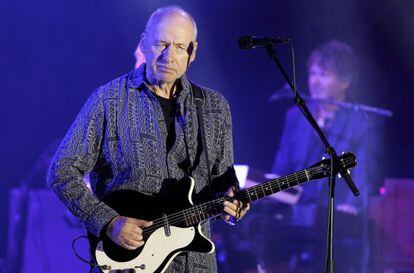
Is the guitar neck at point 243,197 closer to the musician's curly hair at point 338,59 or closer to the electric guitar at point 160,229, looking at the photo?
the electric guitar at point 160,229

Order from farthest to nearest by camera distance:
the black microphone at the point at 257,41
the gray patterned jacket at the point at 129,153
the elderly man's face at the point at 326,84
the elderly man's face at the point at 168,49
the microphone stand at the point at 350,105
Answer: the elderly man's face at the point at 326,84 → the microphone stand at the point at 350,105 → the black microphone at the point at 257,41 → the elderly man's face at the point at 168,49 → the gray patterned jacket at the point at 129,153

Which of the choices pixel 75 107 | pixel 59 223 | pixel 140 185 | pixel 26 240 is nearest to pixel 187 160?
pixel 140 185

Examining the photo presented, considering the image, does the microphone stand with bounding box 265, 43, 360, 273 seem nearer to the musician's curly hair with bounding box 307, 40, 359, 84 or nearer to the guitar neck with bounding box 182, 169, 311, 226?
the guitar neck with bounding box 182, 169, 311, 226

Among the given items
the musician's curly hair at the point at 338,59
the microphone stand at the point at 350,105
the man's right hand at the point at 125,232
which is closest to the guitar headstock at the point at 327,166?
the man's right hand at the point at 125,232

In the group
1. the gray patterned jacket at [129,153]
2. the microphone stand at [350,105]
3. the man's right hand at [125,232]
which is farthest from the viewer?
the microphone stand at [350,105]

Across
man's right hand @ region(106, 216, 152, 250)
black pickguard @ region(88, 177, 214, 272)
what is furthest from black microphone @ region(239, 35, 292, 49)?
man's right hand @ region(106, 216, 152, 250)

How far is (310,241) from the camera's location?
22.9 feet

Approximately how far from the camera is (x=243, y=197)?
3.43 meters

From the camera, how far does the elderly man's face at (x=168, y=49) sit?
343cm

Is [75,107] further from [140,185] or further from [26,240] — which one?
[140,185]

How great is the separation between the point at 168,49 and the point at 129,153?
55 centimetres

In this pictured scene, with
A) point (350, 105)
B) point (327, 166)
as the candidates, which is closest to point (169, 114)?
point (327, 166)

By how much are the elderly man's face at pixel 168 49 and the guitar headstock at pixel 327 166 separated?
0.83 meters

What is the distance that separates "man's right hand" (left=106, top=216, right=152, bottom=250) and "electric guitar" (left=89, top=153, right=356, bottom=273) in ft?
0.15
